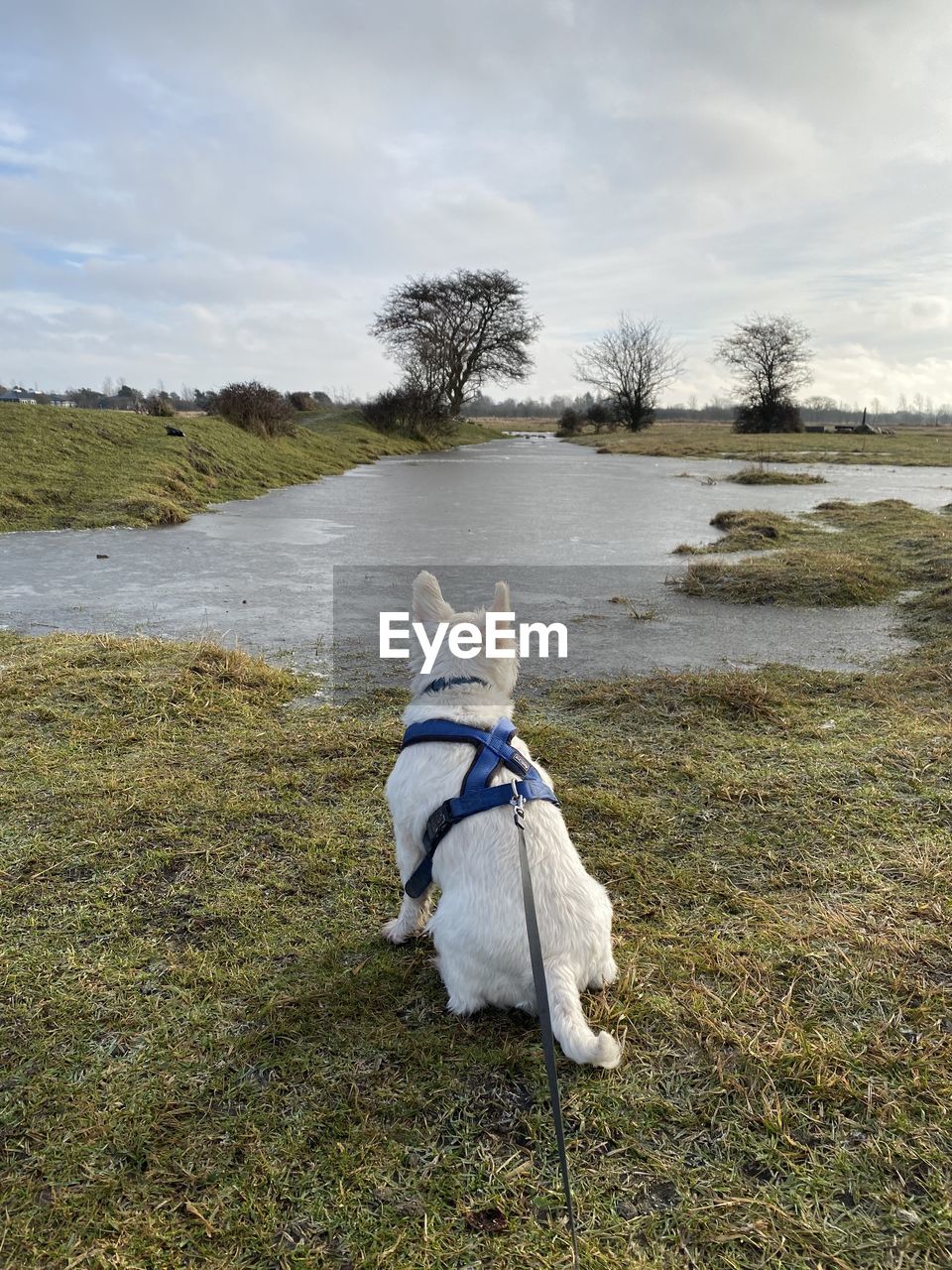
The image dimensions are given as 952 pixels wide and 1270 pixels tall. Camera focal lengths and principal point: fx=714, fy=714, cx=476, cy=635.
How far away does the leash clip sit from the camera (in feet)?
7.82

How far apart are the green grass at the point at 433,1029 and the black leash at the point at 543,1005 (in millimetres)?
177

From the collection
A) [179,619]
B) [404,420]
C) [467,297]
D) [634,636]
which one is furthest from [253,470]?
[467,297]

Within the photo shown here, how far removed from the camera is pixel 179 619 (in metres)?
7.58

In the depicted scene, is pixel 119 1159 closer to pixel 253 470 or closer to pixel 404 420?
pixel 253 470

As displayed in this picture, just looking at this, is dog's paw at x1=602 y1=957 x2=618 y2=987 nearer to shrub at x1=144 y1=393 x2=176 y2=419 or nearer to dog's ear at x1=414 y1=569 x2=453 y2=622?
dog's ear at x1=414 y1=569 x2=453 y2=622

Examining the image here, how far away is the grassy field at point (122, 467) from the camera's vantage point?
1379 centimetres

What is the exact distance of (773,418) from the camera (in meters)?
66.5

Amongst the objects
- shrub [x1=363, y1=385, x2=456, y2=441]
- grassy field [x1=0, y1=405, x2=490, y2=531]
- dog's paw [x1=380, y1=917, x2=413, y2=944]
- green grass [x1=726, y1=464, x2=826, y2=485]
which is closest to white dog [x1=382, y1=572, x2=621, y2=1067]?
dog's paw [x1=380, y1=917, x2=413, y2=944]

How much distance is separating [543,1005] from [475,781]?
31.9 inches

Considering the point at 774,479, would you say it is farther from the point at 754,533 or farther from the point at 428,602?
the point at 428,602

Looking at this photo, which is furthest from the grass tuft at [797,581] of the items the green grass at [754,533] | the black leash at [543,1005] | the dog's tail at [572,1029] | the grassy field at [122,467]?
the grassy field at [122,467]

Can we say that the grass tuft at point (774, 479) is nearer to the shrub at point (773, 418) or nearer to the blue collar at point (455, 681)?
the blue collar at point (455, 681)

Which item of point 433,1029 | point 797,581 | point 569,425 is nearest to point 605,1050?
point 433,1029

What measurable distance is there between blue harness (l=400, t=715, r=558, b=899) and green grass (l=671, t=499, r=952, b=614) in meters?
6.31
